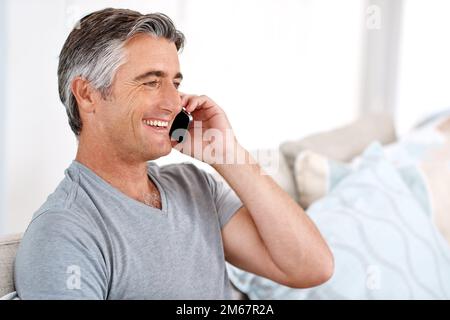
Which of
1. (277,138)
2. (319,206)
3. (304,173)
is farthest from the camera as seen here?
(277,138)

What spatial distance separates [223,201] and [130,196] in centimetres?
26

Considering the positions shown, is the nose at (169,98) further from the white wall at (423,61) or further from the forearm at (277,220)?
the white wall at (423,61)

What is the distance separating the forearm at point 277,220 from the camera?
1.23 meters

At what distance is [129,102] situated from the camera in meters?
1.05

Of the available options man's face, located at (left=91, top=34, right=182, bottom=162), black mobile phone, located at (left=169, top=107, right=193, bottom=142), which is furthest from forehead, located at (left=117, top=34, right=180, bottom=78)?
black mobile phone, located at (left=169, top=107, right=193, bottom=142)

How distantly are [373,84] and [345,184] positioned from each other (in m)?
1.67

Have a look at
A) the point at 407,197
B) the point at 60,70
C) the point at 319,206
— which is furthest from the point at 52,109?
the point at 407,197

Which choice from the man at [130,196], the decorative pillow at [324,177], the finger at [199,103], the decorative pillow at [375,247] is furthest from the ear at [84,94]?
the decorative pillow at [324,177]

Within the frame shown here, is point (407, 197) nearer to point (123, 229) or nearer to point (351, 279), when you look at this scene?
point (351, 279)

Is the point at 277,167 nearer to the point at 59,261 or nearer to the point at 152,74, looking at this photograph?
the point at 152,74

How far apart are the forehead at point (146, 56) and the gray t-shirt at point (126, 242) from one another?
0.19 metres

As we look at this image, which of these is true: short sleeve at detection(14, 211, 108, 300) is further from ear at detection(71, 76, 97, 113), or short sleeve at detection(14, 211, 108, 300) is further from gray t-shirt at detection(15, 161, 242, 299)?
ear at detection(71, 76, 97, 113)

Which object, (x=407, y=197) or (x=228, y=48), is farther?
(x=228, y=48)

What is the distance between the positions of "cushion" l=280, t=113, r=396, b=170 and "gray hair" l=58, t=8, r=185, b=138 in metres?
0.94
